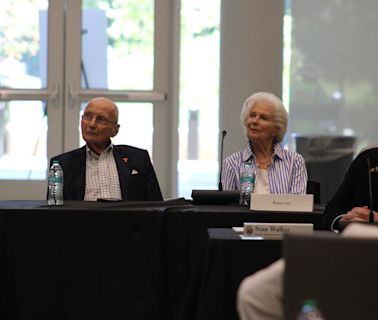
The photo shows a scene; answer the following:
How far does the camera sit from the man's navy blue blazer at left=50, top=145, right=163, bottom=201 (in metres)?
3.58

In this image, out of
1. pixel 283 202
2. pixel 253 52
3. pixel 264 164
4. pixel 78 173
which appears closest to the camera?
pixel 283 202

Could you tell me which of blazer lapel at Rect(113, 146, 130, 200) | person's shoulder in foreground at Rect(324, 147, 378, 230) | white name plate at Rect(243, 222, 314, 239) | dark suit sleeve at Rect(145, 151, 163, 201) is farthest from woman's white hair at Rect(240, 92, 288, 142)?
white name plate at Rect(243, 222, 314, 239)

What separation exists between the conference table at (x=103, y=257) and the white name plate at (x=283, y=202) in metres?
0.03

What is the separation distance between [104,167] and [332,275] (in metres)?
2.24

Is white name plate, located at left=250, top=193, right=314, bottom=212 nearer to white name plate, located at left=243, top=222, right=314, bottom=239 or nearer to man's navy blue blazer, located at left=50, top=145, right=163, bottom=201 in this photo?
white name plate, located at left=243, top=222, right=314, bottom=239

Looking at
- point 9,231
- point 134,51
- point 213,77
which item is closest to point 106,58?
point 134,51

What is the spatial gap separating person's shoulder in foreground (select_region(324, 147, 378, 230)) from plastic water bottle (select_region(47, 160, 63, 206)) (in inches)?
47.6

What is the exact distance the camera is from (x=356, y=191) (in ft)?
10.1

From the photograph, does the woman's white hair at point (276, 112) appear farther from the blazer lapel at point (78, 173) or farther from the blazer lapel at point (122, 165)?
the blazer lapel at point (78, 173)

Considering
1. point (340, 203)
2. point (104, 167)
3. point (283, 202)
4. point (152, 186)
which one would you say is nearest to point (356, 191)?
point (340, 203)

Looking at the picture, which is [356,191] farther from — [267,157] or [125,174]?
[125,174]

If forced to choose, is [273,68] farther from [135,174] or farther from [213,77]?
[135,174]

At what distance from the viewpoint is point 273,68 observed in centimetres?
532

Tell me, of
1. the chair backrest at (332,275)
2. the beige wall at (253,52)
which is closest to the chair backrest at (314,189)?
the beige wall at (253,52)
